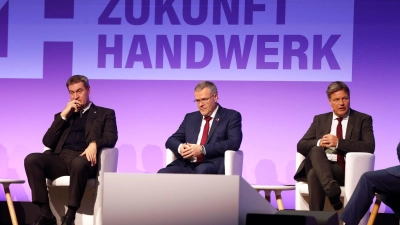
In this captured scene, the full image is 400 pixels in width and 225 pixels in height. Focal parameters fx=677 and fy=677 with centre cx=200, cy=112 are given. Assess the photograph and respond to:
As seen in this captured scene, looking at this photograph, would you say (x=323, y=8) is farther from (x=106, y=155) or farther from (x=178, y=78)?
(x=106, y=155)

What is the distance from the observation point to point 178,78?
6.50 meters

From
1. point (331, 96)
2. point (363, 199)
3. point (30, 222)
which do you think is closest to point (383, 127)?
point (331, 96)

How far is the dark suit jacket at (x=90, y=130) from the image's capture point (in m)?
5.63

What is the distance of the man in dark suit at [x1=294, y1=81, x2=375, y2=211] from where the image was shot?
493 cm

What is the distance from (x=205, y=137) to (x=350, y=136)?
3.81 feet

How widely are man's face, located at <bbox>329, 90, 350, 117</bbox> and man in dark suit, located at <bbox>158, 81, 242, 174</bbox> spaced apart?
0.77 metres

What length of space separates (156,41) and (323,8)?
160cm

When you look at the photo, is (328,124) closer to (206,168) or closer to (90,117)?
(206,168)

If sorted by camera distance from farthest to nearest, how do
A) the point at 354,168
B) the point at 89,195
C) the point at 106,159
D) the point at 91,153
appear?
the point at 89,195 → the point at 106,159 → the point at 91,153 → the point at 354,168

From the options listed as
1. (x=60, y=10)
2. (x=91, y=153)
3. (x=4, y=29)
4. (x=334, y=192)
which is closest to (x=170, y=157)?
(x=91, y=153)

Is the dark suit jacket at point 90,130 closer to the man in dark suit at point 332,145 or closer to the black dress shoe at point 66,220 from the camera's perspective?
the black dress shoe at point 66,220

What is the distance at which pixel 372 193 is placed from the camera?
176 inches

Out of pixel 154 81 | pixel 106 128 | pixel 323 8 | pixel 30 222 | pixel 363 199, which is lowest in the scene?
pixel 30 222

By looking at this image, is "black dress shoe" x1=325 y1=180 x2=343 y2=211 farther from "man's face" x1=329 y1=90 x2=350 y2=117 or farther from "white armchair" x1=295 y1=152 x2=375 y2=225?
"man's face" x1=329 y1=90 x2=350 y2=117
